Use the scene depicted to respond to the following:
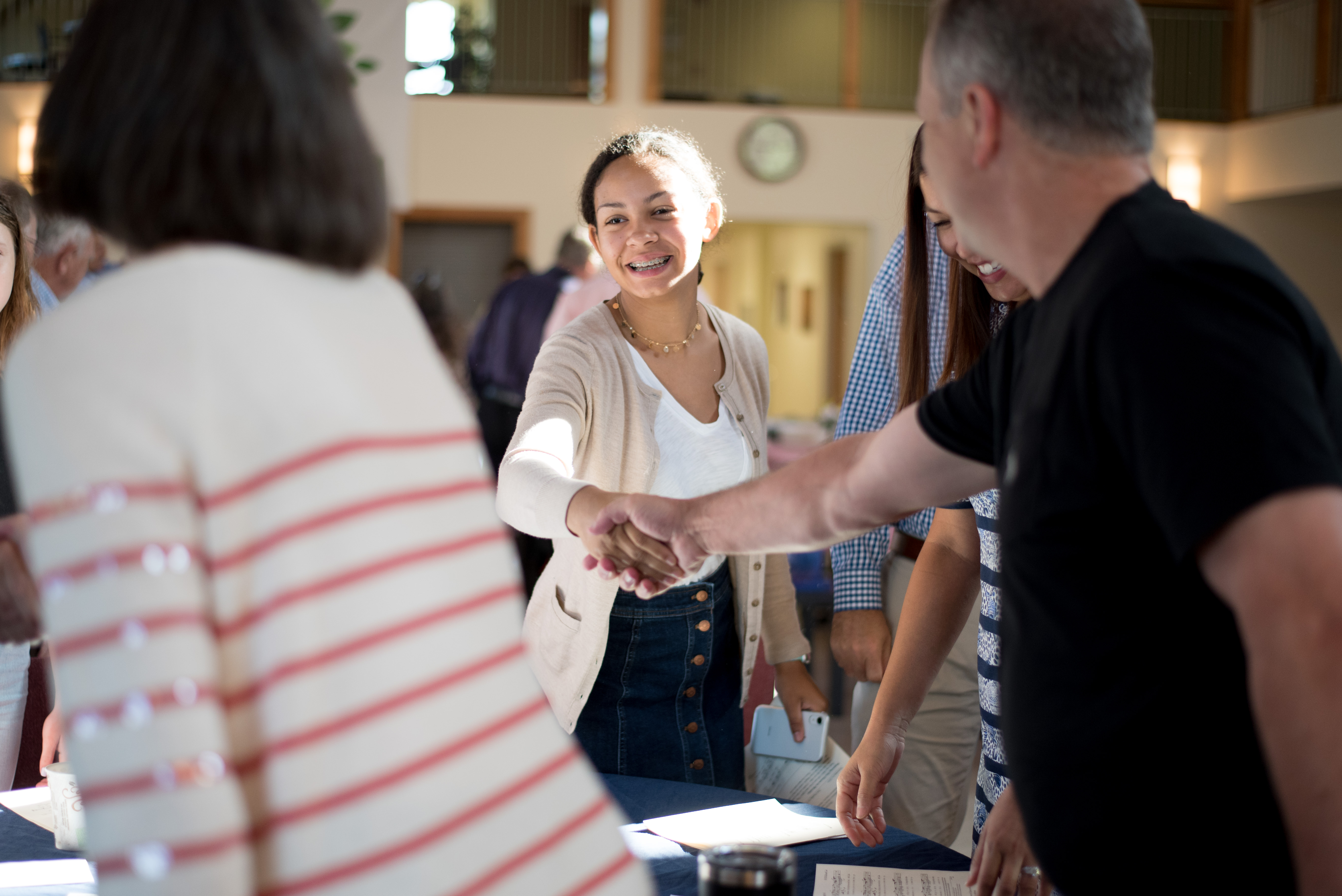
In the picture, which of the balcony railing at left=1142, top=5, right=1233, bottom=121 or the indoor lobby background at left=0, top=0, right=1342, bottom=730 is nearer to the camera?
the indoor lobby background at left=0, top=0, right=1342, bottom=730

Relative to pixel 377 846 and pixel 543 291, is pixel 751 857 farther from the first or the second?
pixel 543 291

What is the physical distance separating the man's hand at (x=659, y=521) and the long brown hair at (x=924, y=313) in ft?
1.35

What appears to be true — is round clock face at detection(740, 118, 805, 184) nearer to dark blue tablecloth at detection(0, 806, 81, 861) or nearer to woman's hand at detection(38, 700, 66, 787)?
woman's hand at detection(38, 700, 66, 787)

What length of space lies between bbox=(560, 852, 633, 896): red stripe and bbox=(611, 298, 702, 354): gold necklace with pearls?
1.43m

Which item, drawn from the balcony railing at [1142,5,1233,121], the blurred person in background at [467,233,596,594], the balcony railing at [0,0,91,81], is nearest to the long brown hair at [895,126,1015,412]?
the blurred person in background at [467,233,596,594]

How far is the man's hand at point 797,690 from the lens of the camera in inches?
85.8

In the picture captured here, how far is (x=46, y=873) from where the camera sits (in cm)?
131

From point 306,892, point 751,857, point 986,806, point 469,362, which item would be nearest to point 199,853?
point 306,892

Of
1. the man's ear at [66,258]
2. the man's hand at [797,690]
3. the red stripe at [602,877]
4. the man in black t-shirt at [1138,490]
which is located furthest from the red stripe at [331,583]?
the man's ear at [66,258]

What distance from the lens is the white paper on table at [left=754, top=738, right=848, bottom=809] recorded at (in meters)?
1.85

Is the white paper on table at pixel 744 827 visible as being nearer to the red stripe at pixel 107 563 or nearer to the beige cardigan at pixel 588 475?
the beige cardigan at pixel 588 475

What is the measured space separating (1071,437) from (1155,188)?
23 centimetres

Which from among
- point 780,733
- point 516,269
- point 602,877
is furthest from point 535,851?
point 516,269

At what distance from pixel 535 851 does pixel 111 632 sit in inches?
12.0
